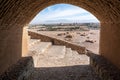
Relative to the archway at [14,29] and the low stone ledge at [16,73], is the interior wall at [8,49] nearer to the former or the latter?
the archway at [14,29]

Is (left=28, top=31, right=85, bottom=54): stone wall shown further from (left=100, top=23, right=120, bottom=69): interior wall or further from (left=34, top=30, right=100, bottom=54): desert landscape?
(left=100, top=23, right=120, bottom=69): interior wall

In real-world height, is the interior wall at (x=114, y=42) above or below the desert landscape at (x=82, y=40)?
above

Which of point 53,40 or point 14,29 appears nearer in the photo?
point 14,29

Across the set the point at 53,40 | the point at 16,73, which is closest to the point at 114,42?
the point at 16,73

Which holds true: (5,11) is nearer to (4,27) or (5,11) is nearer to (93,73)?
(4,27)

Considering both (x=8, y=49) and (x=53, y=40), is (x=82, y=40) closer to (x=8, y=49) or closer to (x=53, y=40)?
(x=53, y=40)

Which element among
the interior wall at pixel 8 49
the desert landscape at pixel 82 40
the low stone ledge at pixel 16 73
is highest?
the interior wall at pixel 8 49

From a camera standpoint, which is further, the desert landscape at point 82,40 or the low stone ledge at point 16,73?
the desert landscape at point 82,40

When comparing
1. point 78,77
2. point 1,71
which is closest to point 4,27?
point 1,71

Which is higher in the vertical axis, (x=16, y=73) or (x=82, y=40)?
(x=16, y=73)

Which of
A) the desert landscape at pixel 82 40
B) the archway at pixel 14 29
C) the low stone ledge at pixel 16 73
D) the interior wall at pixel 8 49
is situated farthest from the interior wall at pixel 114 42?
the desert landscape at pixel 82 40

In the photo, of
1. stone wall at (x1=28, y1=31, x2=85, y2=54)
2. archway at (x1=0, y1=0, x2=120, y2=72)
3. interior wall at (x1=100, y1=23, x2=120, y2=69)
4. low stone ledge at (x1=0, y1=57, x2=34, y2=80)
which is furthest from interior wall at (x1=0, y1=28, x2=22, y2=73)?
stone wall at (x1=28, y1=31, x2=85, y2=54)

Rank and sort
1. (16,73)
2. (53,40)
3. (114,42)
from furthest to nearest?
(53,40) < (114,42) < (16,73)

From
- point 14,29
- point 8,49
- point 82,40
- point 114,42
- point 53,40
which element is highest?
point 14,29
